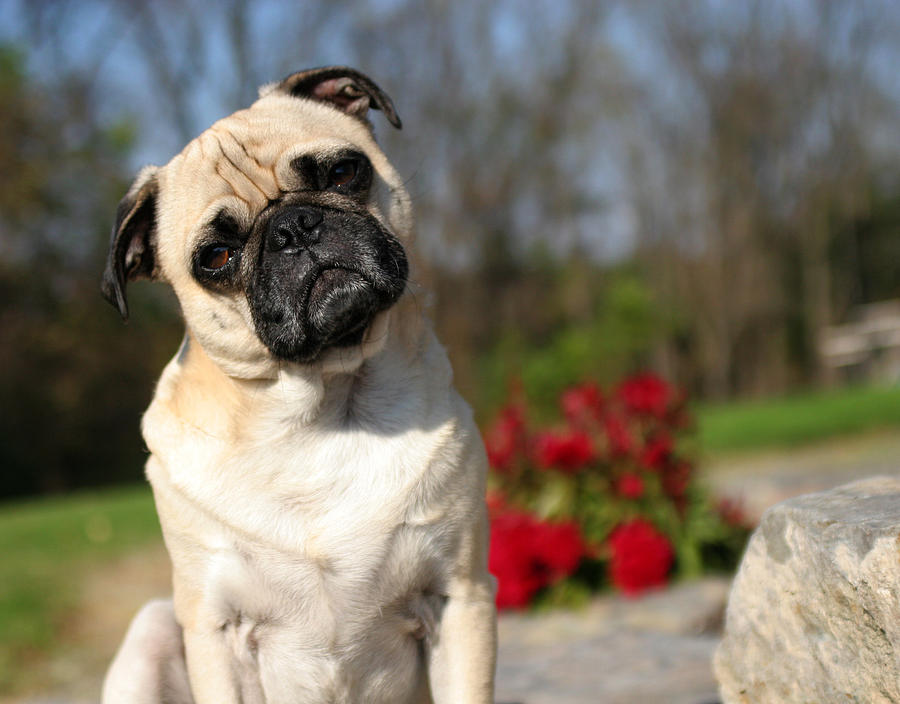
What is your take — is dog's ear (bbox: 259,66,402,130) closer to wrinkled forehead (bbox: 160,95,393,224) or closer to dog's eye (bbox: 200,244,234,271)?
wrinkled forehead (bbox: 160,95,393,224)

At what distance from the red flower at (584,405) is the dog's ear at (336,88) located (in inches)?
131

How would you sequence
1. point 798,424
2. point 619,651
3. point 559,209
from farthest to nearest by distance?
point 559,209
point 798,424
point 619,651

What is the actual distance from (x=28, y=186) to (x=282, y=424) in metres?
19.9

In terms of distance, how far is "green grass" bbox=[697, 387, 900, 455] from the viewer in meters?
Result: 12.0

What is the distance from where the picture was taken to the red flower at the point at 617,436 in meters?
5.66

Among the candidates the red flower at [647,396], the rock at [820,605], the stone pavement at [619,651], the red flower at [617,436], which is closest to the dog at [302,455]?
the rock at [820,605]

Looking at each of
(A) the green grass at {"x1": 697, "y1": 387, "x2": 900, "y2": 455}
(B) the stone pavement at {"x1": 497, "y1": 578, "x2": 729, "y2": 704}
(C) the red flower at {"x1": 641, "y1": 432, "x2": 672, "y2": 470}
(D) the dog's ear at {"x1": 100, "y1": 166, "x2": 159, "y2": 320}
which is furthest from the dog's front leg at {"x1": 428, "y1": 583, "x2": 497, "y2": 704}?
(A) the green grass at {"x1": 697, "y1": 387, "x2": 900, "y2": 455}

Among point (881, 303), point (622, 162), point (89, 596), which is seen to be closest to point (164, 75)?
point (622, 162)

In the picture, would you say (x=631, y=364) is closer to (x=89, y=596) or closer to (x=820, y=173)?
(x=820, y=173)

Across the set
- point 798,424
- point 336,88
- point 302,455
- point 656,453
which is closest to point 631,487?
point 656,453

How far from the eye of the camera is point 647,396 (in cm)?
579

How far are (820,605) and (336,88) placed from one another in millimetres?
2197

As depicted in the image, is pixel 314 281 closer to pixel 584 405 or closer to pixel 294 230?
pixel 294 230

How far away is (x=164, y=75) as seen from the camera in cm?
1908
